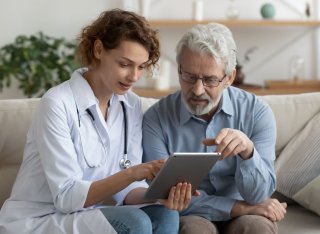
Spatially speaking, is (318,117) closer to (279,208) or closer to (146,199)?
(279,208)

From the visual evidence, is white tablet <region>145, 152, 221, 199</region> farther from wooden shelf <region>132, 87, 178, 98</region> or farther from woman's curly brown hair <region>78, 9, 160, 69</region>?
wooden shelf <region>132, 87, 178, 98</region>

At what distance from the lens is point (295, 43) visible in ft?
17.0

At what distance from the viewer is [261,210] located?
2.21 m

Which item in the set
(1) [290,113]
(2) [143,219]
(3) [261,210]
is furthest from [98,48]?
(1) [290,113]

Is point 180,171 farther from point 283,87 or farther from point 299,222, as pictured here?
point 283,87

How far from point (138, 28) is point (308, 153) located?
867mm

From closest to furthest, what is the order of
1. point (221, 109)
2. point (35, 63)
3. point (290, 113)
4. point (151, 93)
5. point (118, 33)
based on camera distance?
point (118, 33) < point (221, 109) < point (290, 113) < point (151, 93) < point (35, 63)

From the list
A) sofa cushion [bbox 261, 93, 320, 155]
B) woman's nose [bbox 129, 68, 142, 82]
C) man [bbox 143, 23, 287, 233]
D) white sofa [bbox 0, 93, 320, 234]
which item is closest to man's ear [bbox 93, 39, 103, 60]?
woman's nose [bbox 129, 68, 142, 82]

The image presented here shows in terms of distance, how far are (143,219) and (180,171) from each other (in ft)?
0.59

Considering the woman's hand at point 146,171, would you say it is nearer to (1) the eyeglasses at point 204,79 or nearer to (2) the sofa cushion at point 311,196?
(1) the eyeglasses at point 204,79

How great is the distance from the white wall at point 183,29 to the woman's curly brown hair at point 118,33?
2.74m

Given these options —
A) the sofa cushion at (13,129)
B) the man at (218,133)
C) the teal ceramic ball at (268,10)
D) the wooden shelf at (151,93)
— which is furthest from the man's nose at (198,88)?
the teal ceramic ball at (268,10)

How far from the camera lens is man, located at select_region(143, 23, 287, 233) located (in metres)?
2.15

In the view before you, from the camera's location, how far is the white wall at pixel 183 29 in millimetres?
4883
